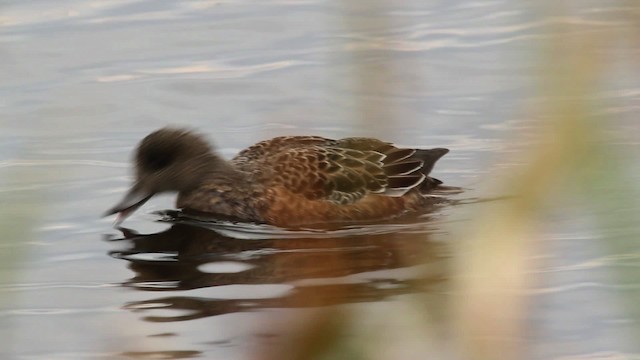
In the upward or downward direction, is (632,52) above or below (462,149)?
above

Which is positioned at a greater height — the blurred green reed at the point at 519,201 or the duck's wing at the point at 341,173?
the blurred green reed at the point at 519,201

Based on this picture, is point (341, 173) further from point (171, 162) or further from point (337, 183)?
point (171, 162)

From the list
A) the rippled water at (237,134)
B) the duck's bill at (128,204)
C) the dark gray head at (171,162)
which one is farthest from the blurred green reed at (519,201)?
the dark gray head at (171,162)

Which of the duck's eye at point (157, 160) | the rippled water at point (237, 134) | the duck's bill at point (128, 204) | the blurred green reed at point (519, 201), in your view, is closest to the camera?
the blurred green reed at point (519, 201)

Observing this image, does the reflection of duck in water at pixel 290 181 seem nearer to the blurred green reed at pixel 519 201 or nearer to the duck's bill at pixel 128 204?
the duck's bill at pixel 128 204

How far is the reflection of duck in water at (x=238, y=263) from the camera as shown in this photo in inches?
279

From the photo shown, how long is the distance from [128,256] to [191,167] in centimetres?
138

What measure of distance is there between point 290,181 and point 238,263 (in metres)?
1.32

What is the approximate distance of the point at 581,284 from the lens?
7.06 metres

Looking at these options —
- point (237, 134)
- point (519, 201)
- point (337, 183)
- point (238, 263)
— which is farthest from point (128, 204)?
point (519, 201)

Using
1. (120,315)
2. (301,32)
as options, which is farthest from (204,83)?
(120,315)

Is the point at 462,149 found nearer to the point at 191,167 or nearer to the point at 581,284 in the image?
the point at 191,167

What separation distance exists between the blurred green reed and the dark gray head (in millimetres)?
6151

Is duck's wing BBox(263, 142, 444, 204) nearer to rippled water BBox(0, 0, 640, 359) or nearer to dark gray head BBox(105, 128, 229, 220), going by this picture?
rippled water BBox(0, 0, 640, 359)
